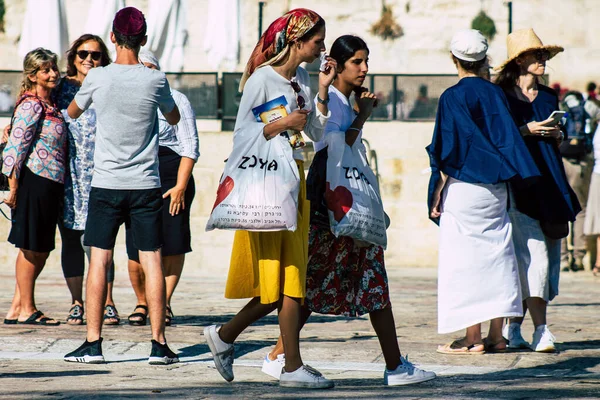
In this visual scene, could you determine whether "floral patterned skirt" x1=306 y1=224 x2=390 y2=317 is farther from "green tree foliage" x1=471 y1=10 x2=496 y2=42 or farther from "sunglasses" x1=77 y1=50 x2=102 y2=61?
"green tree foliage" x1=471 y1=10 x2=496 y2=42

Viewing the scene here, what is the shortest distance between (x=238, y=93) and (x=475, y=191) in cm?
716

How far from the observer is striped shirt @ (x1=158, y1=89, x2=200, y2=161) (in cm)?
730

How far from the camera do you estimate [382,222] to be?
18.3 feet

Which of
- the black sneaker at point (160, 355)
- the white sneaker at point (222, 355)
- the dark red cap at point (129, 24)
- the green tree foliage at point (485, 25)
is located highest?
the green tree foliage at point (485, 25)

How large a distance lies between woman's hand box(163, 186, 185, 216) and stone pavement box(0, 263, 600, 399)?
29.9 inches

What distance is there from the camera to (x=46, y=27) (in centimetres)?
1468

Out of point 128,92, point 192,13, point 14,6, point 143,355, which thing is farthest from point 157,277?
point 14,6

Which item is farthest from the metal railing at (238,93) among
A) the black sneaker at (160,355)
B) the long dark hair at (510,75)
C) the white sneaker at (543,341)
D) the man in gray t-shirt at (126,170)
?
the black sneaker at (160,355)

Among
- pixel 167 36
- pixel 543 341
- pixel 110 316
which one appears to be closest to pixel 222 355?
pixel 543 341

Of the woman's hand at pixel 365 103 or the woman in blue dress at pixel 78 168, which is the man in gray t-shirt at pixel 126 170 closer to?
the woman's hand at pixel 365 103

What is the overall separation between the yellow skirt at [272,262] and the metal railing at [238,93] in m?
8.08

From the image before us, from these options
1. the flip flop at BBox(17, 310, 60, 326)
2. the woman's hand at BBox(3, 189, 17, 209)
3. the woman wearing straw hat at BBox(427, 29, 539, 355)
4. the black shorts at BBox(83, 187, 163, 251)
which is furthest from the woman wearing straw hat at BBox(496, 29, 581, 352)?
the woman's hand at BBox(3, 189, 17, 209)

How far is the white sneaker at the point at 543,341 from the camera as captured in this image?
6.78m

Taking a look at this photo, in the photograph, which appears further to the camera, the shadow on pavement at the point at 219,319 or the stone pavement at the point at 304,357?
the shadow on pavement at the point at 219,319
